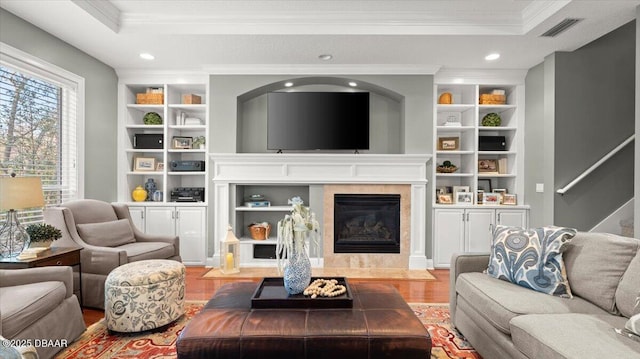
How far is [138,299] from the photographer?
2.55m

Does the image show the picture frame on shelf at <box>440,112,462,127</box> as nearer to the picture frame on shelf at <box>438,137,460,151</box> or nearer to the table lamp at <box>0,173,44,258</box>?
the picture frame on shelf at <box>438,137,460,151</box>


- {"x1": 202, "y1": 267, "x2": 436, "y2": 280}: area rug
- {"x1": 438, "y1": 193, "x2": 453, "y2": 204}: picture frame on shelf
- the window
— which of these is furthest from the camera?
{"x1": 438, "y1": 193, "x2": 453, "y2": 204}: picture frame on shelf

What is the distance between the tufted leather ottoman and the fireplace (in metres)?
2.67

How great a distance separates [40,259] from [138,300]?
77 centimetres

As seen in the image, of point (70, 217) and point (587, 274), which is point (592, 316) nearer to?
point (587, 274)

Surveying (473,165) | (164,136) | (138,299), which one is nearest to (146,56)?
(164,136)

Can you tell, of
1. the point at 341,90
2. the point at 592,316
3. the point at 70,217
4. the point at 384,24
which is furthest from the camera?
the point at 341,90

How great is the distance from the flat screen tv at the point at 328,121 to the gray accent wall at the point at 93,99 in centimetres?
204

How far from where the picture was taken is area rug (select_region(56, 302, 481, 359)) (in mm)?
2332

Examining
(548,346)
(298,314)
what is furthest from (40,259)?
(548,346)

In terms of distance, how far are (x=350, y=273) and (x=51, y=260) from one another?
2946 millimetres

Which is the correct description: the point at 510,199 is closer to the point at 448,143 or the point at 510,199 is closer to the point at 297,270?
the point at 448,143

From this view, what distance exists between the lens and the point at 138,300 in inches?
100

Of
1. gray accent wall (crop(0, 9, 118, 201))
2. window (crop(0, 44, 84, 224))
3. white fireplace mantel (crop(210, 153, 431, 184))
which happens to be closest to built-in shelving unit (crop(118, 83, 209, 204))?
gray accent wall (crop(0, 9, 118, 201))
